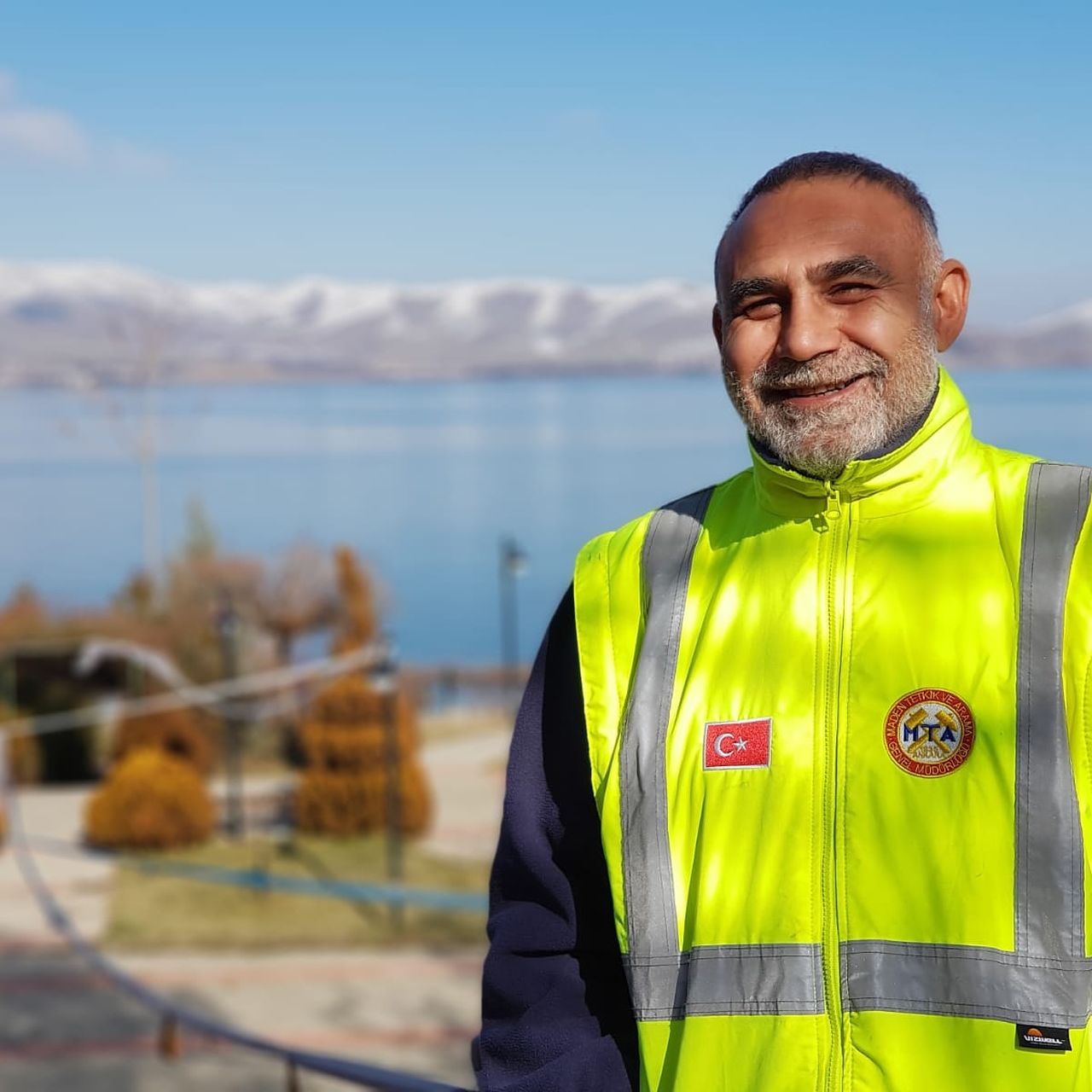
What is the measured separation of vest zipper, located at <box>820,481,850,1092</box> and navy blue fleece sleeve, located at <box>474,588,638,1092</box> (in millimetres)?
243

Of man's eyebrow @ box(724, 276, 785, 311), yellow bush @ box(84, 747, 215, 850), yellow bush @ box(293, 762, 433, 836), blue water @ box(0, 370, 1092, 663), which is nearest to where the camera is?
man's eyebrow @ box(724, 276, 785, 311)

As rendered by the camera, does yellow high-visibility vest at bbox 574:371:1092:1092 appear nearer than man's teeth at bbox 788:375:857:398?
Yes

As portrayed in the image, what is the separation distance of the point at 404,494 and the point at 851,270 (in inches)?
4828

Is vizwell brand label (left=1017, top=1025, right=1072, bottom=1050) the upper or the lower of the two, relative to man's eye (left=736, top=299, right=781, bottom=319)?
lower

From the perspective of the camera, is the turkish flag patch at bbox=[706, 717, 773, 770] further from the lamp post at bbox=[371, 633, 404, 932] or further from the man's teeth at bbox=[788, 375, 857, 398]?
the lamp post at bbox=[371, 633, 404, 932]

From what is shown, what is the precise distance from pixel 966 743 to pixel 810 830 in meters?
0.17

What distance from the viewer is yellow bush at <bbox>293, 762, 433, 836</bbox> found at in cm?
1580

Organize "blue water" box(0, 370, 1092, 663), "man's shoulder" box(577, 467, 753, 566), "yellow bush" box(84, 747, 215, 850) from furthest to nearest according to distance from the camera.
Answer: "blue water" box(0, 370, 1092, 663) < "yellow bush" box(84, 747, 215, 850) < "man's shoulder" box(577, 467, 753, 566)

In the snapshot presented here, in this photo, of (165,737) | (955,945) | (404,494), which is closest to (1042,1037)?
(955,945)

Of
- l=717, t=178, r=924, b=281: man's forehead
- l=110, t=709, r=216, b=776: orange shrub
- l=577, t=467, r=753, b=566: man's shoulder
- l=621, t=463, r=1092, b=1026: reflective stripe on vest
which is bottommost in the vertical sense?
l=110, t=709, r=216, b=776: orange shrub

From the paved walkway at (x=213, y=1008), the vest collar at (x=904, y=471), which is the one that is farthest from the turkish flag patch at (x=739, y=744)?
the paved walkway at (x=213, y=1008)

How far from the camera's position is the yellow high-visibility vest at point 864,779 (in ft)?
4.26

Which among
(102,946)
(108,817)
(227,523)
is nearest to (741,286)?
(102,946)


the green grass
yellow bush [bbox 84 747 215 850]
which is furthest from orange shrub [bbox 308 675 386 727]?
yellow bush [bbox 84 747 215 850]
